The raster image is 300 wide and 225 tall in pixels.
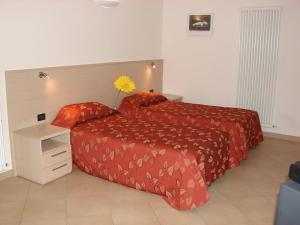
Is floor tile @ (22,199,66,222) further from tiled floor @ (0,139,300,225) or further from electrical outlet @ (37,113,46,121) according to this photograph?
electrical outlet @ (37,113,46,121)

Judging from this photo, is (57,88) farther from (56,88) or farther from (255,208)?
(255,208)

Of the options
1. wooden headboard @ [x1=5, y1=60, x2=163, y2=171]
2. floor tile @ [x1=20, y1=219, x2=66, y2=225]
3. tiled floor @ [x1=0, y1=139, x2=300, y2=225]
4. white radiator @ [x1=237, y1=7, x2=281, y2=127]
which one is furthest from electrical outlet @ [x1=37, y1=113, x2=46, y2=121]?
white radiator @ [x1=237, y1=7, x2=281, y2=127]

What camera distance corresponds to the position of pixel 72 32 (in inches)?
155

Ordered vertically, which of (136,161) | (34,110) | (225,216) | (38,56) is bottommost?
(225,216)

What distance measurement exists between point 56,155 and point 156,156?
111 centimetres

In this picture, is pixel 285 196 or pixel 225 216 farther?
pixel 225 216

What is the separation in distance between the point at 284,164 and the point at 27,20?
11.3 ft

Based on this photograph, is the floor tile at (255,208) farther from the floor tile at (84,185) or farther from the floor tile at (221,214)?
the floor tile at (84,185)

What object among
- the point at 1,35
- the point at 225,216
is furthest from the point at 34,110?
the point at 225,216

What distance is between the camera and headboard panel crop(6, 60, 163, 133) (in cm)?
339

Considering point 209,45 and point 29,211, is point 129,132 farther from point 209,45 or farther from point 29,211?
point 209,45

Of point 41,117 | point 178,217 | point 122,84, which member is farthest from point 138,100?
point 178,217

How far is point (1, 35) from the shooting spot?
318 centimetres

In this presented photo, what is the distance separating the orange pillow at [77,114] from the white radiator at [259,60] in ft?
7.91
